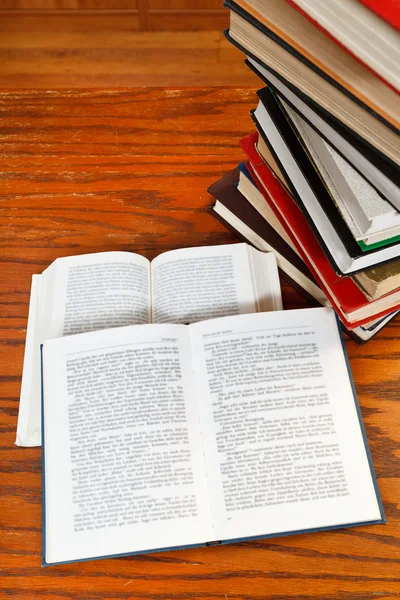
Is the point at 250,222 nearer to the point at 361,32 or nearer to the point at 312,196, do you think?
the point at 312,196

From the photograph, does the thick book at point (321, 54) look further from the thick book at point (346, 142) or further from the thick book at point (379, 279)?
the thick book at point (379, 279)

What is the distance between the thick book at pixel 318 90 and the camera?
482 mm

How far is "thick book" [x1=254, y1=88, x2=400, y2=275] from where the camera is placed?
581 millimetres

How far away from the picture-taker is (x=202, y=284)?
2.47 feet

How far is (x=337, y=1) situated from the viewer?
1.49ft

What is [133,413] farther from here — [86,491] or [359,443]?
[359,443]

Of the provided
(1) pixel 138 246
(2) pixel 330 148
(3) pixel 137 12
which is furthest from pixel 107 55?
(2) pixel 330 148

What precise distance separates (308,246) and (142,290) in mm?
234

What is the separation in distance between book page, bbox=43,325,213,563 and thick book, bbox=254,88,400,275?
209 mm

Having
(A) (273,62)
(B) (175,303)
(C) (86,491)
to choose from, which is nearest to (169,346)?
(B) (175,303)

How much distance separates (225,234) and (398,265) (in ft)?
0.97

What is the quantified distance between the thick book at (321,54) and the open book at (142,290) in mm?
318

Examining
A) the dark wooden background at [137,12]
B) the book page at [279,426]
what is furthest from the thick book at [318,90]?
the dark wooden background at [137,12]

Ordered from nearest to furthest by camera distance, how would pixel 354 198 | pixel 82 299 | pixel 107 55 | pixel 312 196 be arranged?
1. pixel 354 198
2. pixel 312 196
3. pixel 82 299
4. pixel 107 55
